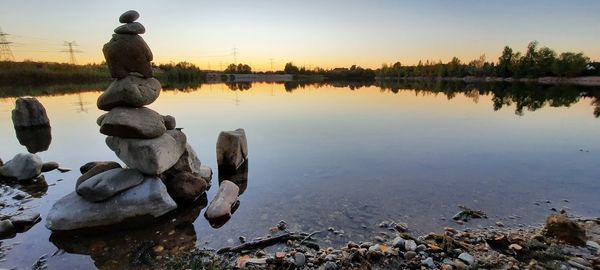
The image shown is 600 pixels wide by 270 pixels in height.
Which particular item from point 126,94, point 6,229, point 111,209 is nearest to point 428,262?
point 111,209

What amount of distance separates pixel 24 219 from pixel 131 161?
291 cm

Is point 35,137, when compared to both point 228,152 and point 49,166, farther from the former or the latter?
point 228,152

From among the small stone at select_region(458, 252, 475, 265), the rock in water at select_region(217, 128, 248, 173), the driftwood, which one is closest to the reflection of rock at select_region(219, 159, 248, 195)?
the rock in water at select_region(217, 128, 248, 173)

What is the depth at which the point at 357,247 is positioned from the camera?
23.7 ft

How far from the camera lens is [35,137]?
66.8ft

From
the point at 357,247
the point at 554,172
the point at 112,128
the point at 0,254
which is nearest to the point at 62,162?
the point at 112,128

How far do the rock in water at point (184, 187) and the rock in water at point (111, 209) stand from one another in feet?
2.85

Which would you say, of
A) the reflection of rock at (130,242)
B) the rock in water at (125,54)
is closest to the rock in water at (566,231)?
the reflection of rock at (130,242)

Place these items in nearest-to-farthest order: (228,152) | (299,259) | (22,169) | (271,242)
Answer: (299,259) → (271,242) → (22,169) → (228,152)

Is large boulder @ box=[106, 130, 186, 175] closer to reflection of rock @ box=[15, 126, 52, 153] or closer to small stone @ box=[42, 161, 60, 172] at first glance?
small stone @ box=[42, 161, 60, 172]

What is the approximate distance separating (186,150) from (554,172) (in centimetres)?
1465

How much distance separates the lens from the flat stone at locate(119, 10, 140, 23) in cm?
985

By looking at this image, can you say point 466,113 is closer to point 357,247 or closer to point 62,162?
point 357,247

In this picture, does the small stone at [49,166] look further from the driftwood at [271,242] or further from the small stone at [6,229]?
the driftwood at [271,242]
